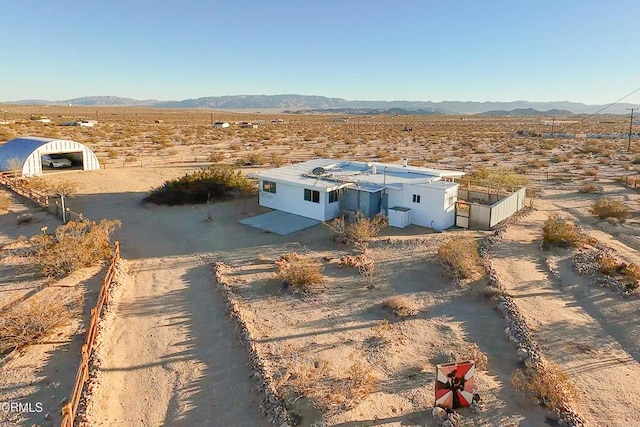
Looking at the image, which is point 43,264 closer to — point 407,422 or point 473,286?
point 407,422

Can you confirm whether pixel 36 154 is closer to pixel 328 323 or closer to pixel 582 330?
pixel 328 323

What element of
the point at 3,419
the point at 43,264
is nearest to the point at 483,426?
the point at 3,419

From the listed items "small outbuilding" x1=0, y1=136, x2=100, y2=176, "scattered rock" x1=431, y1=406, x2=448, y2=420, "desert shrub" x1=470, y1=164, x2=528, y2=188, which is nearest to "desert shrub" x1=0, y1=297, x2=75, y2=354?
"scattered rock" x1=431, y1=406, x2=448, y2=420

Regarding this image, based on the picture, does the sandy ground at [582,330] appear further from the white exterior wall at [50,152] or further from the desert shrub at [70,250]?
the white exterior wall at [50,152]

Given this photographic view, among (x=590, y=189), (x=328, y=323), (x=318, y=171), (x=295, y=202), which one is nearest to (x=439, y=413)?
(x=328, y=323)

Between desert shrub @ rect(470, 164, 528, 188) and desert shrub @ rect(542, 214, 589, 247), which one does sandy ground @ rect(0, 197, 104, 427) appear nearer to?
desert shrub @ rect(542, 214, 589, 247)

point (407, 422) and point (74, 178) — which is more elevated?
point (74, 178)
